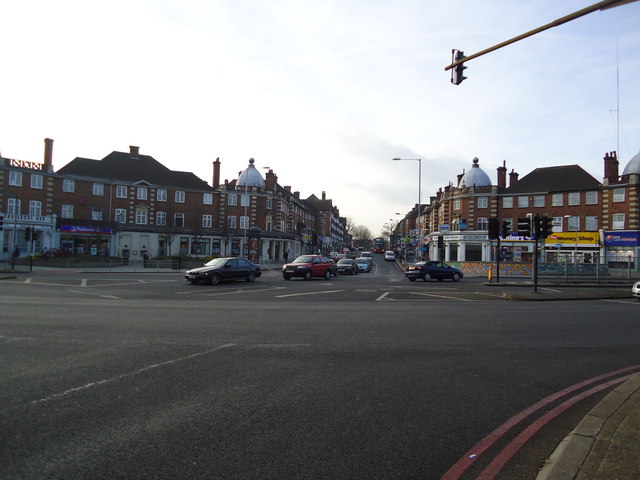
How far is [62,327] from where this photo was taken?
8961mm

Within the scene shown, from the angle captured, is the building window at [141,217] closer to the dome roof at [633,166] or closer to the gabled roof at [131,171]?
the gabled roof at [131,171]

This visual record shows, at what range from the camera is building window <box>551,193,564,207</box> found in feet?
167

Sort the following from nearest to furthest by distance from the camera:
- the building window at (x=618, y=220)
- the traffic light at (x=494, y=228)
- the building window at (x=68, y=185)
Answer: the traffic light at (x=494, y=228)
the building window at (x=618, y=220)
the building window at (x=68, y=185)

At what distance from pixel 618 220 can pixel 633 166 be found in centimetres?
648

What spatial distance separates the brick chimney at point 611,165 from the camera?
4778 centimetres

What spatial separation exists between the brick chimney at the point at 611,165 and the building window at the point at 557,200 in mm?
5150

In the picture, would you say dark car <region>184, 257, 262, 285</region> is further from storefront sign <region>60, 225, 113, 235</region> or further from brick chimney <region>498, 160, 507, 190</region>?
brick chimney <region>498, 160, 507, 190</region>

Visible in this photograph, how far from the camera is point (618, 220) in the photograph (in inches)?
1844

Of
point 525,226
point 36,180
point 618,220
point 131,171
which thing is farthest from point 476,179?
point 36,180

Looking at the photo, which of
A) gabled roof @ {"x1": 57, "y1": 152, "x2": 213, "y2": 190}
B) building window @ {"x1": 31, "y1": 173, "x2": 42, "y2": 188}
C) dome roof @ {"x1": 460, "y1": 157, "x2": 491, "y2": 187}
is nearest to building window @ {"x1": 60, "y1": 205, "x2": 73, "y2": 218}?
building window @ {"x1": 31, "y1": 173, "x2": 42, "y2": 188}

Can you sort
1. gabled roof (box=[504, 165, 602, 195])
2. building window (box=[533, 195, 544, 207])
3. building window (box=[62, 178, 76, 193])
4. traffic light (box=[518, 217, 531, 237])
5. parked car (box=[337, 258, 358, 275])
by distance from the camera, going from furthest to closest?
building window (box=[533, 195, 544, 207])
gabled roof (box=[504, 165, 602, 195])
building window (box=[62, 178, 76, 193])
parked car (box=[337, 258, 358, 275])
traffic light (box=[518, 217, 531, 237])

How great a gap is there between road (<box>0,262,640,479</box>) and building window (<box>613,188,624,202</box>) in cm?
4515

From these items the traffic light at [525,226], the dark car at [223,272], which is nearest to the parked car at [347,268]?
the dark car at [223,272]

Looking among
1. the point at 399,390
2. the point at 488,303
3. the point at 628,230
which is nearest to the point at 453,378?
the point at 399,390
